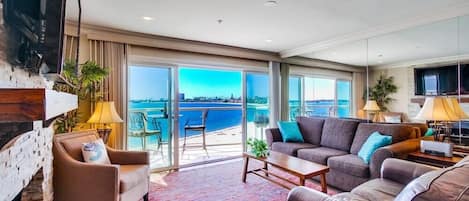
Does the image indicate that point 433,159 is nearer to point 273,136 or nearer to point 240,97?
point 273,136

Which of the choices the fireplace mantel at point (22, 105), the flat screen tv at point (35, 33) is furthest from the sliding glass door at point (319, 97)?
the fireplace mantel at point (22, 105)

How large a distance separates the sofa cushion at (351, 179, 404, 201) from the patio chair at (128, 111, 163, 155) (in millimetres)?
3316

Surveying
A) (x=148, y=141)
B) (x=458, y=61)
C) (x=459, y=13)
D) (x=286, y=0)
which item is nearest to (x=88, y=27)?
(x=148, y=141)

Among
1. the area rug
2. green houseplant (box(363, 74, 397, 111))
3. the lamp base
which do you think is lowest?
the area rug

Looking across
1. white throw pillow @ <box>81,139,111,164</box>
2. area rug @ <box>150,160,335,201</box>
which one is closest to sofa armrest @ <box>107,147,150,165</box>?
white throw pillow @ <box>81,139,111,164</box>

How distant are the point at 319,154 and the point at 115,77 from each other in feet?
10.6

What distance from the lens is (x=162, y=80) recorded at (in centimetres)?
451

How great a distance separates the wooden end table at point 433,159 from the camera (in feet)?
8.67

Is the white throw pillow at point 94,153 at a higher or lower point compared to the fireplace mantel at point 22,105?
lower

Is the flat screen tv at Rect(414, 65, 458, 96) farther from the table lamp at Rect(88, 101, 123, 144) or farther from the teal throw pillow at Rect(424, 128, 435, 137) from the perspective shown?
the table lamp at Rect(88, 101, 123, 144)

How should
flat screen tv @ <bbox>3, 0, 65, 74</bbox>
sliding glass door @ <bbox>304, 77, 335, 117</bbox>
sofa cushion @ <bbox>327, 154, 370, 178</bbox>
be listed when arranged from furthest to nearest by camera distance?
1. sliding glass door @ <bbox>304, 77, 335, 117</bbox>
2. sofa cushion @ <bbox>327, 154, 370, 178</bbox>
3. flat screen tv @ <bbox>3, 0, 65, 74</bbox>

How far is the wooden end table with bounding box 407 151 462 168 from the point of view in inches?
104

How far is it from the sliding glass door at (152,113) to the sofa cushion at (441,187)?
3.86 meters

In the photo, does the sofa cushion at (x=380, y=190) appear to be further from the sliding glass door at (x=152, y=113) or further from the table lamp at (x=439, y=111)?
the sliding glass door at (x=152, y=113)
